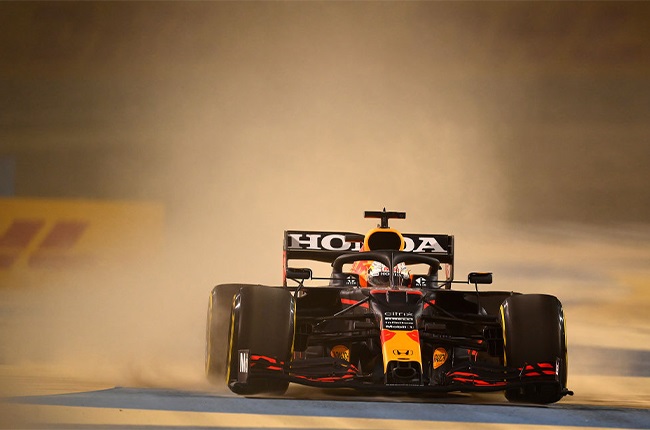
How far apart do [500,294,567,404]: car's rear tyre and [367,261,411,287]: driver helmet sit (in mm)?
1356

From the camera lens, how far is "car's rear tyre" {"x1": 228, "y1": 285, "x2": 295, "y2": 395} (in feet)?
28.2

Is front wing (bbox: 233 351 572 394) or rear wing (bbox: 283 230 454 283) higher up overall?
rear wing (bbox: 283 230 454 283)

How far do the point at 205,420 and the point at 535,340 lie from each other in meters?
2.90

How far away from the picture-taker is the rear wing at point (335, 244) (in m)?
11.8

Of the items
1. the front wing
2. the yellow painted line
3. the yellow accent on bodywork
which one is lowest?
the yellow painted line

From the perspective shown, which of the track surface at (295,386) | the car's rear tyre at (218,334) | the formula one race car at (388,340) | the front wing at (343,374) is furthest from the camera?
the car's rear tyre at (218,334)

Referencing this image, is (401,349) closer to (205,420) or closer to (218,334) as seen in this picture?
(205,420)

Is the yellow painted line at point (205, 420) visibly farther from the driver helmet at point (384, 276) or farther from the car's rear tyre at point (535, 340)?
the driver helmet at point (384, 276)

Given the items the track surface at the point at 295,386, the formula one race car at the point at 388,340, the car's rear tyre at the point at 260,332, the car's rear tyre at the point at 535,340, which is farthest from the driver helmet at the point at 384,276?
the car's rear tyre at the point at 260,332

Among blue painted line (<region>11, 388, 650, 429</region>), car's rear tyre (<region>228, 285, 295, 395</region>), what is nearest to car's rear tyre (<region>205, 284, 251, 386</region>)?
car's rear tyre (<region>228, 285, 295, 395</region>)

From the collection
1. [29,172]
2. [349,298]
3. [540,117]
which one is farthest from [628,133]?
[349,298]

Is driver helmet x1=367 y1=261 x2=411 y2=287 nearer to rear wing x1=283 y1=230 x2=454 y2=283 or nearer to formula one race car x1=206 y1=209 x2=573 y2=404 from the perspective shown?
formula one race car x1=206 y1=209 x2=573 y2=404

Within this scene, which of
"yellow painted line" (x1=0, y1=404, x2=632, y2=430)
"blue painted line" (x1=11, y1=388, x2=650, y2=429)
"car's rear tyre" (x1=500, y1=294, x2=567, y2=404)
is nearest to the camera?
"yellow painted line" (x1=0, y1=404, x2=632, y2=430)

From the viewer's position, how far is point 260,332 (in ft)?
28.4
